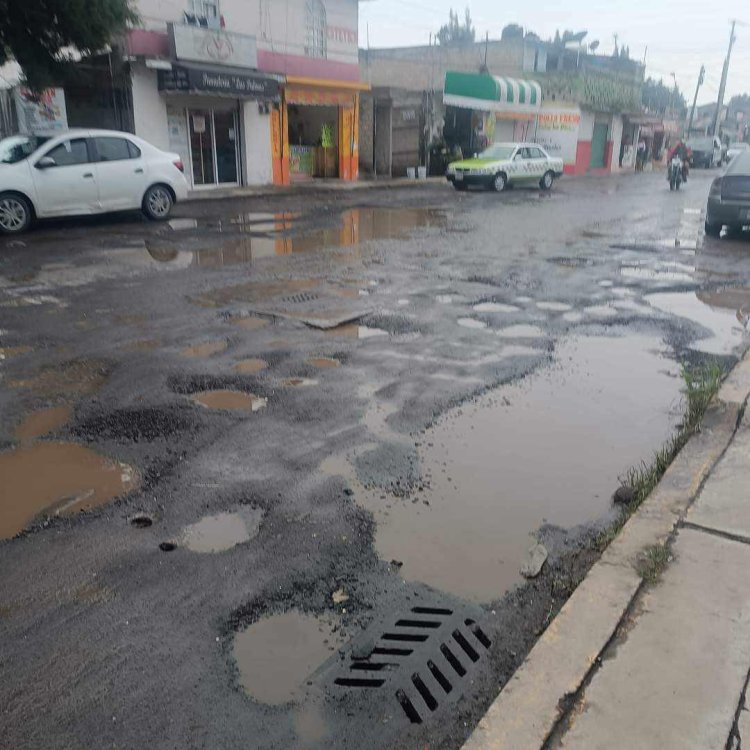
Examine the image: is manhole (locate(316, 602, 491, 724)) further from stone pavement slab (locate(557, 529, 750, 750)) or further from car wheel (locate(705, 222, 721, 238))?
car wheel (locate(705, 222, 721, 238))

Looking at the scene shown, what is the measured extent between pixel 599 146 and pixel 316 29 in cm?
2724

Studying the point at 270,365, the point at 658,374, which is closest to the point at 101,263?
the point at 270,365

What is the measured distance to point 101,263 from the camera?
10.5 metres

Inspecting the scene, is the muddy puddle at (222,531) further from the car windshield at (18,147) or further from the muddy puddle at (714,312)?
the car windshield at (18,147)

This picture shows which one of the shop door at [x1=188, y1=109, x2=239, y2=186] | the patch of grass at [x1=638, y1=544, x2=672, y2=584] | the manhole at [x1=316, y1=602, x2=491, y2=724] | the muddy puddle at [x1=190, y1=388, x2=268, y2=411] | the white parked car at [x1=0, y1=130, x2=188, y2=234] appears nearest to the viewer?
the manhole at [x1=316, y1=602, x2=491, y2=724]

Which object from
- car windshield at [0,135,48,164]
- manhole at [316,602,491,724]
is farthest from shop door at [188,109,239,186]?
manhole at [316,602,491,724]

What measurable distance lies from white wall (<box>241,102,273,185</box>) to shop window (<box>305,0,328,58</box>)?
10.4ft

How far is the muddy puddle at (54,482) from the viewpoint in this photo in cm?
390

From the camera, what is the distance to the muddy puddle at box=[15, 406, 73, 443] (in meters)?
4.80

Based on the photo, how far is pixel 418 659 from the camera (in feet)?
9.50

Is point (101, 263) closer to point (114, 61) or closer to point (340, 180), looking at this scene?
point (114, 61)

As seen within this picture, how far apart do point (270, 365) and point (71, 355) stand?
A: 1.78 m

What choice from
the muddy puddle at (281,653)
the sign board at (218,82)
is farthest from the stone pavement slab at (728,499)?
the sign board at (218,82)

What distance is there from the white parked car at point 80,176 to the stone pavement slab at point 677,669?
12103 mm
